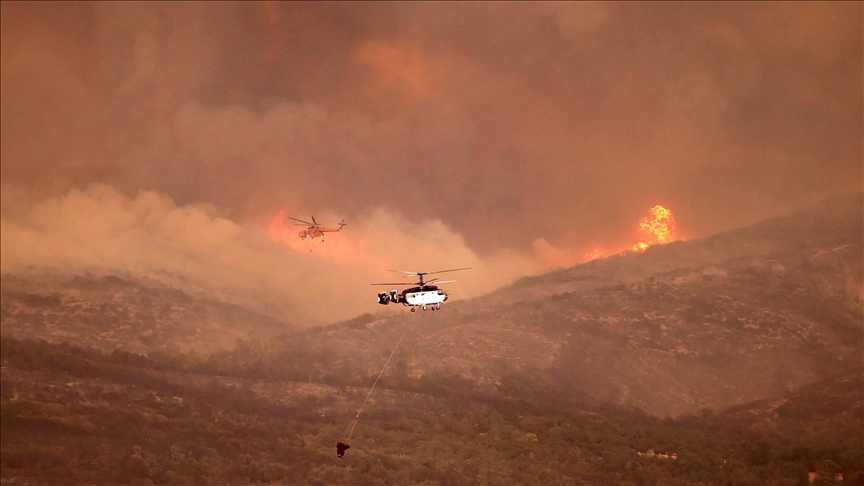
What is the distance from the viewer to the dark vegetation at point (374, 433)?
250 feet

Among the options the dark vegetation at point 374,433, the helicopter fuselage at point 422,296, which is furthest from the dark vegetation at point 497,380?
the helicopter fuselage at point 422,296

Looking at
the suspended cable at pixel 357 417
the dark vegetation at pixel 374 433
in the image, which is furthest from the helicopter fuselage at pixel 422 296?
the suspended cable at pixel 357 417

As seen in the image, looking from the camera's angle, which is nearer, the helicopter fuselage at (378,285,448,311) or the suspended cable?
the helicopter fuselage at (378,285,448,311)

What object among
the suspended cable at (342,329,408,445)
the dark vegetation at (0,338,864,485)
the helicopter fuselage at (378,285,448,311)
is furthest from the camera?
the suspended cable at (342,329,408,445)

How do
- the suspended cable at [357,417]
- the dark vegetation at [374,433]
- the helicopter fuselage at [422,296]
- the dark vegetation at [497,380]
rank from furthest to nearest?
the suspended cable at [357,417] < the dark vegetation at [497,380] < the dark vegetation at [374,433] < the helicopter fuselage at [422,296]

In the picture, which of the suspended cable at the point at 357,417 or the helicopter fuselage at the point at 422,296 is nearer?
the helicopter fuselage at the point at 422,296

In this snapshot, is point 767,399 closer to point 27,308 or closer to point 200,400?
point 200,400

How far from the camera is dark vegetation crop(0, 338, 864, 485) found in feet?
250

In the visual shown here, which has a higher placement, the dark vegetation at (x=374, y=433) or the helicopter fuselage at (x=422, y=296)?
the helicopter fuselage at (x=422, y=296)

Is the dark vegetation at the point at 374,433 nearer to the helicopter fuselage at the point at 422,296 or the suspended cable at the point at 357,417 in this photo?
the suspended cable at the point at 357,417

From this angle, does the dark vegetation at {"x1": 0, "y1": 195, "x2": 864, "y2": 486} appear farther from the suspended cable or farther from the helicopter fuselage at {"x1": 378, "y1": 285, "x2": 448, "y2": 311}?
the helicopter fuselage at {"x1": 378, "y1": 285, "x2": 448, "y2": 311}

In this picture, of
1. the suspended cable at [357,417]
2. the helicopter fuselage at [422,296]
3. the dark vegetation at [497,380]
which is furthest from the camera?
the suspended cable at [357,417]

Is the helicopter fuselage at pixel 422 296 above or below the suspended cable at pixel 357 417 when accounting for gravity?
above

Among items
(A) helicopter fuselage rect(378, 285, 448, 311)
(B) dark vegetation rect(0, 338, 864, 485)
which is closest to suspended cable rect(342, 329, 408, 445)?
(B) dark vegetation rect(0, 338, 864, 485)
